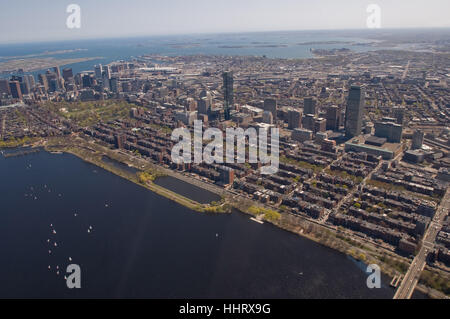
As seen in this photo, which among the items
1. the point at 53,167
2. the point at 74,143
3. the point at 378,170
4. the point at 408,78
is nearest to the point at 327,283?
the point at 378,170

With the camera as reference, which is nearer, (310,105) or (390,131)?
(390,131)

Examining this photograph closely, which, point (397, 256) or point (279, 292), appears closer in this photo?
point (279, 292)

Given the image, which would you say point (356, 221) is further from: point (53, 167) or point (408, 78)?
point (408, 78)

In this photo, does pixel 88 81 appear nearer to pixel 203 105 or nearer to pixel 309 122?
pixel 203 105

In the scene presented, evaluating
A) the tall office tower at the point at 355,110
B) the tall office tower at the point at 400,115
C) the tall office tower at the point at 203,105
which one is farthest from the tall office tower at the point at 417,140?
the tall office tower at the point at 203,105

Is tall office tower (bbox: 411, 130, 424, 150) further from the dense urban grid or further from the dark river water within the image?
the dark river water

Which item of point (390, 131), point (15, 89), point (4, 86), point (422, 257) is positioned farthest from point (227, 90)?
point (4, 86)

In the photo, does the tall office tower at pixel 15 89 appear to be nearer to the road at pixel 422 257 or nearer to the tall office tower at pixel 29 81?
the tall office tower at pixel 29 81
